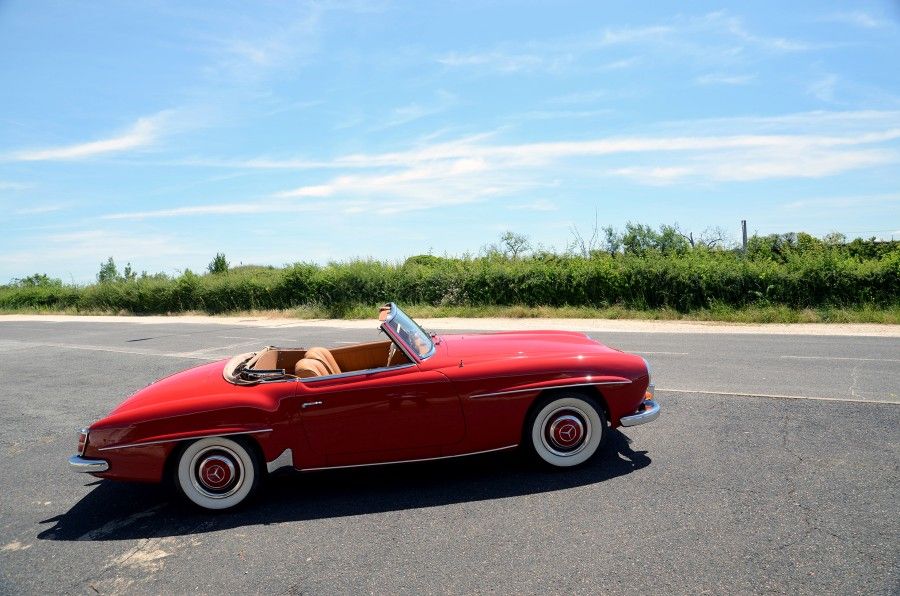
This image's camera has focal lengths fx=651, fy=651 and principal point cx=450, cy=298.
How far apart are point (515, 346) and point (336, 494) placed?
175 centimetres

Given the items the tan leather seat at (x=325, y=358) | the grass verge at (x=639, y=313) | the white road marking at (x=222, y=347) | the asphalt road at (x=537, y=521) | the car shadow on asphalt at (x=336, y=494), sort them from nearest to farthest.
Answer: the asphalt road at (x=537, y=521) < the car shadow on asphalt at (x=336, y=494) < the tan leather seat at (x=325, y=358) < the white road marking at (x=222, y=347) < the grass verge at (x=639, y=313)

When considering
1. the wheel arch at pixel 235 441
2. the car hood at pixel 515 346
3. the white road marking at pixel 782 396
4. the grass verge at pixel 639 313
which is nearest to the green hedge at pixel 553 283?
the grass verge at pixel 639 313

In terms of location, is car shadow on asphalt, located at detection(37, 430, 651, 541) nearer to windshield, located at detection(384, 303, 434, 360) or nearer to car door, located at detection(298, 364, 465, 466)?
car door, located at detection(298, 364, 465, 466)

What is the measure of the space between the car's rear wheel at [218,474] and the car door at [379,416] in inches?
18.7

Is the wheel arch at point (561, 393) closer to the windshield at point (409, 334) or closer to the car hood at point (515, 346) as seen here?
the car hood at point (515, 346)

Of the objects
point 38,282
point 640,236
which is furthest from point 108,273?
point 640,236

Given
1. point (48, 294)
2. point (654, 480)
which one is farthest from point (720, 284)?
point (48, 294)

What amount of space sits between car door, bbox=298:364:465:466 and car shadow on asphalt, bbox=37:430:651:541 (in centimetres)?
31

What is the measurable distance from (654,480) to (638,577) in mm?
1360

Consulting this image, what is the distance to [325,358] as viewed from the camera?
520 cm

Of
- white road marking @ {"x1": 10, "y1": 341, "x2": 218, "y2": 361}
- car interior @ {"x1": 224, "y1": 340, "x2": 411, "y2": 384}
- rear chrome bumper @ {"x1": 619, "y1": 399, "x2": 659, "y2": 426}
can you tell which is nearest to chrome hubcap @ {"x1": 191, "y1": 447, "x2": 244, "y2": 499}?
car interior @ {"x1": 224, "y1": 340, "x2": 411, "y2": 384}

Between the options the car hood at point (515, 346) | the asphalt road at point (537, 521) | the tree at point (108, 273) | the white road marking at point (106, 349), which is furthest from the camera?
the tree at point (108, 273)

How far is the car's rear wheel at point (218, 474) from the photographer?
4422mm

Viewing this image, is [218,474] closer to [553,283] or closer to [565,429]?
[565,429]
